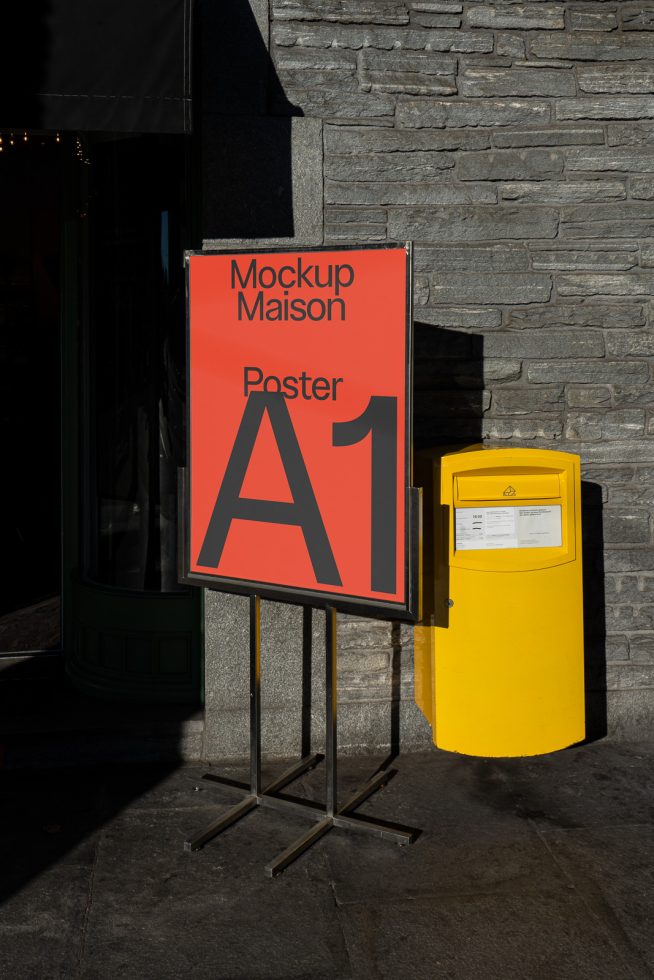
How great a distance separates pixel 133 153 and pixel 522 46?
76.5 inches

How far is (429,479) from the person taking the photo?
4914mm

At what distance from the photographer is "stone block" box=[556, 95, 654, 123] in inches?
210

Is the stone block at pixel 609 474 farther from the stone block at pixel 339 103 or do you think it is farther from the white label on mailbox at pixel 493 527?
the stone block at pixel 339 103

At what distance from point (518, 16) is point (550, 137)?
57cm

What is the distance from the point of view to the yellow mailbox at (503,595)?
470 cm

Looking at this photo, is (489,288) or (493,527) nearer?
(493,527)

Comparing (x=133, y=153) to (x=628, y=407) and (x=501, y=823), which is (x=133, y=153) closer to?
(x=628, y=407)

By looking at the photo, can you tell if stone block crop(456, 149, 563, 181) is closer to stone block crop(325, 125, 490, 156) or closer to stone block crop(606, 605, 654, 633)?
stone block crop(325, 125, 490, 156)

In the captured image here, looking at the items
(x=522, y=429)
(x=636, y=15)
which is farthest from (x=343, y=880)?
(x=636, y=15)

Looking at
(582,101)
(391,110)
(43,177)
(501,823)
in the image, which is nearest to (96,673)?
(501,823)

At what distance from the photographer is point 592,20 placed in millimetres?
5332

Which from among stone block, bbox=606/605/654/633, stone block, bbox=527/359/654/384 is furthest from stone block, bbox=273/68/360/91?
stone block, bbox=606/605/654/633

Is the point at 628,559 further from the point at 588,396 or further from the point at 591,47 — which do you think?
the point at 591,47

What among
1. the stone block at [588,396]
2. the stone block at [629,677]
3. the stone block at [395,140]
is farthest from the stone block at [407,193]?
the stone block at [629,677]
